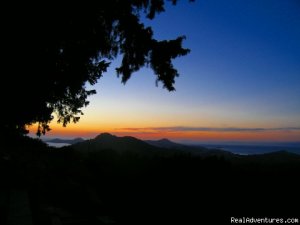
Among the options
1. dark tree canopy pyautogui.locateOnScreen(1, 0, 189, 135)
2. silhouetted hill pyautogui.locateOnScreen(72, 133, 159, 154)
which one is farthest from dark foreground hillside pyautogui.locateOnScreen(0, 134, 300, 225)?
silhouetted hill pyautogui.locateOnScreen(72, 133, 159, 154)

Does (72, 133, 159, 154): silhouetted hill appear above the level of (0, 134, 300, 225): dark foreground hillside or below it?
below

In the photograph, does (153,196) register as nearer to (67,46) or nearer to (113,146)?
(67,46)

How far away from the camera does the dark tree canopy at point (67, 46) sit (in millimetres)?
4902

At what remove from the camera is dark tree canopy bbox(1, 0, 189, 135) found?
4902 millimetres

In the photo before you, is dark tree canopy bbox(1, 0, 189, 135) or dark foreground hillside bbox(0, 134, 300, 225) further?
dark foreground hillside bbox(0, 134, 300, 225)

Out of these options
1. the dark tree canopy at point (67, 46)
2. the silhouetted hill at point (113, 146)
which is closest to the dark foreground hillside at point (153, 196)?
the dark tree canopy at point (67, 46)

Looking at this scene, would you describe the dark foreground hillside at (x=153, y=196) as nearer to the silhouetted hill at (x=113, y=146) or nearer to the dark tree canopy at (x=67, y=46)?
the dark tree canopy at (x=67, y=46)

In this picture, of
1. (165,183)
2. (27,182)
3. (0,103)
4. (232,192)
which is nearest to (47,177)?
(27,182)

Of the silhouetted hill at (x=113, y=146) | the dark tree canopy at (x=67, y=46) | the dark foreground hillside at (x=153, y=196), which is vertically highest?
the dark tree canopy at (x=67, y=46)

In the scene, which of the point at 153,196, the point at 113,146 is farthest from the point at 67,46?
the point at 113,146

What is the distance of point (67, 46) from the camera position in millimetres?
5941

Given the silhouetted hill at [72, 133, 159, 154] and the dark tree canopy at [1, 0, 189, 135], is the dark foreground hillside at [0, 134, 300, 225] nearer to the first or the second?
the dark tree canopy at [1, 0, 189, 135]

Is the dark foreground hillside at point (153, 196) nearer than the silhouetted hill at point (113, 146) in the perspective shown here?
Yes

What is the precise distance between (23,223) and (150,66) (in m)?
4.30
